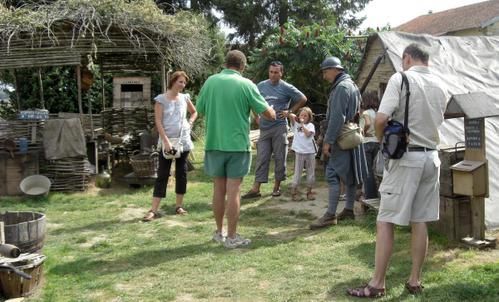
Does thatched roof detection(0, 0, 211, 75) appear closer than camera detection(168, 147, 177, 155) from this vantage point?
No

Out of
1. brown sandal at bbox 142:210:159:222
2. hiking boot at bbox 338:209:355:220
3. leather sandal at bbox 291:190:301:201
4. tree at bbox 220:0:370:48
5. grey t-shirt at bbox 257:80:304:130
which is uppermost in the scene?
tree at bbox 220:0:370:48

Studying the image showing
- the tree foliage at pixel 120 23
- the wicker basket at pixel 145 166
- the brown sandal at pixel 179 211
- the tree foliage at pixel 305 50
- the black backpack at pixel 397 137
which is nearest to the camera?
the black backpack at pixel 397 137

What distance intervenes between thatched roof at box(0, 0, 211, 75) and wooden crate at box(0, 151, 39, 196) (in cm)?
148

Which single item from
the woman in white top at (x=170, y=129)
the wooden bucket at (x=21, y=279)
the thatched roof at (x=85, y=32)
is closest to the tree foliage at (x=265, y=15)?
the thatched roof at (x=85, y=32)

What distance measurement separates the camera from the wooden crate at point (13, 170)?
8.68 m

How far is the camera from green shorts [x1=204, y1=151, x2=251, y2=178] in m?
5.28

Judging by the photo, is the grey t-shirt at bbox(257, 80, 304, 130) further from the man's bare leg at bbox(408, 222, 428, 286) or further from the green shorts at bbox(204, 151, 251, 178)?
the man's bare leg at bbox(408, 222, 428, 286)

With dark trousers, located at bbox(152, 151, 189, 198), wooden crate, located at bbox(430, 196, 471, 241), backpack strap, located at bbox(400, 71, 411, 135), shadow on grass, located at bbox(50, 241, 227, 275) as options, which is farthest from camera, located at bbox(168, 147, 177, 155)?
backpack strap, located at bbox(400, 71, 411, 135)

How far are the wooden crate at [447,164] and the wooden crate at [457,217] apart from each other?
88 mm

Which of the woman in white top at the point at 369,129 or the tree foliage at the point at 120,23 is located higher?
the tree foliage at the point at 120,23

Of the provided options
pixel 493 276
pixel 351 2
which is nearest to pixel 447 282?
pixel 493 276

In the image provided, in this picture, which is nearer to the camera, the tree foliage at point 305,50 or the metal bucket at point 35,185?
the metal bucket at point 35,185

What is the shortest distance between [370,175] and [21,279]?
3.99m

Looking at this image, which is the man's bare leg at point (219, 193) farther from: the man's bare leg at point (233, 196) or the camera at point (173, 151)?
the camera at point (173, 151)
